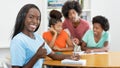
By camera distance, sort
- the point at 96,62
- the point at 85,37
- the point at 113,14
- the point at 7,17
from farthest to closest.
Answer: the point at 113,14 → the point at 7,17 → the point at 85,37 → the point at 96,62

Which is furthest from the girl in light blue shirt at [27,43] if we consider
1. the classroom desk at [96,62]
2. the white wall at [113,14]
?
the white wall at [113,14]

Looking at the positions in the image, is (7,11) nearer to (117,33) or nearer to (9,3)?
(9,3)

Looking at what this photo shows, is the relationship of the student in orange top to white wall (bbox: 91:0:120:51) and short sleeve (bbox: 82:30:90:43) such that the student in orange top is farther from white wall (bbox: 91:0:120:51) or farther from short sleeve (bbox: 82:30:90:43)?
white wall (bbox: 91:0:120:51)

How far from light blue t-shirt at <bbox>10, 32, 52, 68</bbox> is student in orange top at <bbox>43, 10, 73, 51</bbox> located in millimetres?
1404

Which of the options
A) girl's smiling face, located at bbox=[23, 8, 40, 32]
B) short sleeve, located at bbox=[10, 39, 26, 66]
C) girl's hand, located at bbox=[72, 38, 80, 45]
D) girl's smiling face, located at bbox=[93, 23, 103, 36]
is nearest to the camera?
short sleeve, located at bbox=[10, 39, 26, 66]

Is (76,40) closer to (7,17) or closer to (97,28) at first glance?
(97,28)

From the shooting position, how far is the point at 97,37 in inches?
136

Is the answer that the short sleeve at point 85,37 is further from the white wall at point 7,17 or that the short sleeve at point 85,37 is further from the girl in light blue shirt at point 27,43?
the girl in light blue shirt at point 27,43

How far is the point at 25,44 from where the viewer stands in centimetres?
193

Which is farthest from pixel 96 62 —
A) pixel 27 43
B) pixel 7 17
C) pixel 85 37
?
pixel 7 17

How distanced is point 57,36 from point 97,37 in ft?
1.91

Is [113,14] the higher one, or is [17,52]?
[113,14]

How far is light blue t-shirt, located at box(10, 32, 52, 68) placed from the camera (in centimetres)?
188

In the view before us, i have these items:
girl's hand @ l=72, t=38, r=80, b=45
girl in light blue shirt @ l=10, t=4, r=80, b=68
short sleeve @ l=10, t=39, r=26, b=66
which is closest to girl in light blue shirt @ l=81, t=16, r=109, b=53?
girl's hand @ l=72, t=38, r=80, b=45
